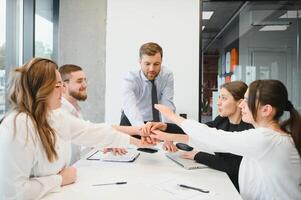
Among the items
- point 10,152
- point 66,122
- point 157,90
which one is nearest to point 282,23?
point 157,90

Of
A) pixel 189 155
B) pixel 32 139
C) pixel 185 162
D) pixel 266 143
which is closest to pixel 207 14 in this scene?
pixel 189 155

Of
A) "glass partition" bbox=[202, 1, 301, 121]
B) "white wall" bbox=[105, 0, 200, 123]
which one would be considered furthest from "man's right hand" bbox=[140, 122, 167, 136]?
"glass partition" bbox=[202, 1, 301, 121]

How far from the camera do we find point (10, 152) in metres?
1.26

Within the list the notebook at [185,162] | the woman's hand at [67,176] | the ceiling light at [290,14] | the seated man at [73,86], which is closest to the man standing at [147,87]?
the seated man at [73,86]

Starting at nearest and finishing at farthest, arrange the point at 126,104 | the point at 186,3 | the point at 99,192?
1. the point at 99,192
2. the point at 126,104
3. the point at 186,3

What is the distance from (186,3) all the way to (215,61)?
2.63ft

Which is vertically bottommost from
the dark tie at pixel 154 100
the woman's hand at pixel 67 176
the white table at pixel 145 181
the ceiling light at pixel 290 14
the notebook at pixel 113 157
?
the white table at pixel 145 181

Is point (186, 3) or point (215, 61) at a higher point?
point (186, 3)

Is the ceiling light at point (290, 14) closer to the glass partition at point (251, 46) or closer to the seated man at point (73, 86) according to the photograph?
the glass partition at point (251, 46)

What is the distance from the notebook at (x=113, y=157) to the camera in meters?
2.00

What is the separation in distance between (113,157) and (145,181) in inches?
21.7

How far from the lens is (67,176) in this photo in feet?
4.90

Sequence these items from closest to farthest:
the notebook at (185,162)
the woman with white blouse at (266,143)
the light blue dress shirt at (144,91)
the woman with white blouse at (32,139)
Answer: the woman with white blouse at (32,139)
the woman with white blouse at (266,143)
the notebook at (185,162)
the light blue dress shirt at (144,91)

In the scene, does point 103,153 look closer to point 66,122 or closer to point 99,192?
point 66,122
